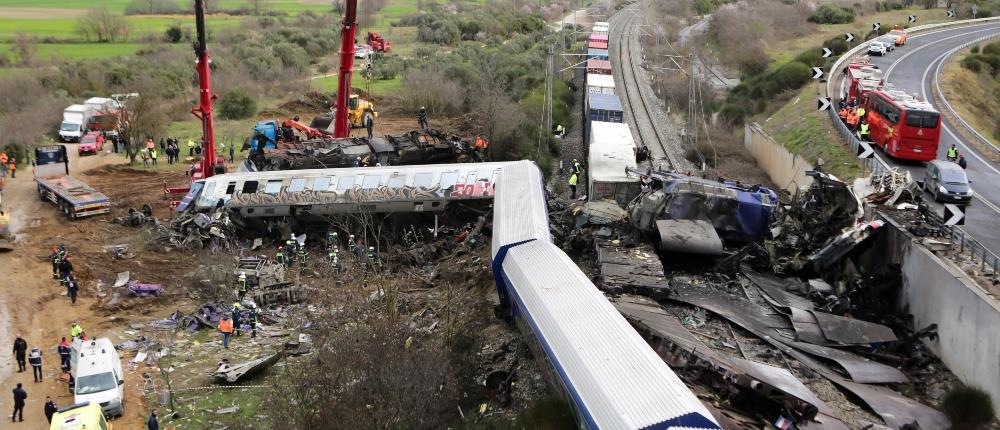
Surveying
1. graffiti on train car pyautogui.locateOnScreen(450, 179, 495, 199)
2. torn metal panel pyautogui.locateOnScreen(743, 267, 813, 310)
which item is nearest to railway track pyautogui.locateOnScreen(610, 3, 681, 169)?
graffiti on train car pyautogui.locateOnScreen(450, 179, 495, 199)

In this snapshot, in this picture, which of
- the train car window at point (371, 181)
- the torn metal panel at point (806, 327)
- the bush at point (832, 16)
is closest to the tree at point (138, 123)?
the train car window at point (371, 181)

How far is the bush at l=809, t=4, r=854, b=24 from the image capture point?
8612 centimetres

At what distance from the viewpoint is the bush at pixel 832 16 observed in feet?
283

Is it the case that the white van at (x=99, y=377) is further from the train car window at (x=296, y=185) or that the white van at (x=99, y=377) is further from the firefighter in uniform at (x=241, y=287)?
the train car window at (x=296, y=185)

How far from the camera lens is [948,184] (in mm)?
29031

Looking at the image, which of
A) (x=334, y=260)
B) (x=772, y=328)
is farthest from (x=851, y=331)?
(x=334, y=260)

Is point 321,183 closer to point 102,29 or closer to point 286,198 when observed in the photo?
point 286,198

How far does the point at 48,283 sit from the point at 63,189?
9185 millimetres

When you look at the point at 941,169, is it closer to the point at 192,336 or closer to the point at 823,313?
the point at 823,313

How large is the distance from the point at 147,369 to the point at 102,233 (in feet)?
41.6

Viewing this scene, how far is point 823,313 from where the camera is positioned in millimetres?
21906

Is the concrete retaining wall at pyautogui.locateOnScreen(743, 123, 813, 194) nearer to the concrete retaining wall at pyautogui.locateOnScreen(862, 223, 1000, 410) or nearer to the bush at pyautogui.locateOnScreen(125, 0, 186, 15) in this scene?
the concrete retaining wall at pyautogui.locateOnScreen(862, 223, 1000, 410)

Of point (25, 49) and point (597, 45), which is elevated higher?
point (597, 45)

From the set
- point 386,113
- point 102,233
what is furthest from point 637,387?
Result: point 386,113
